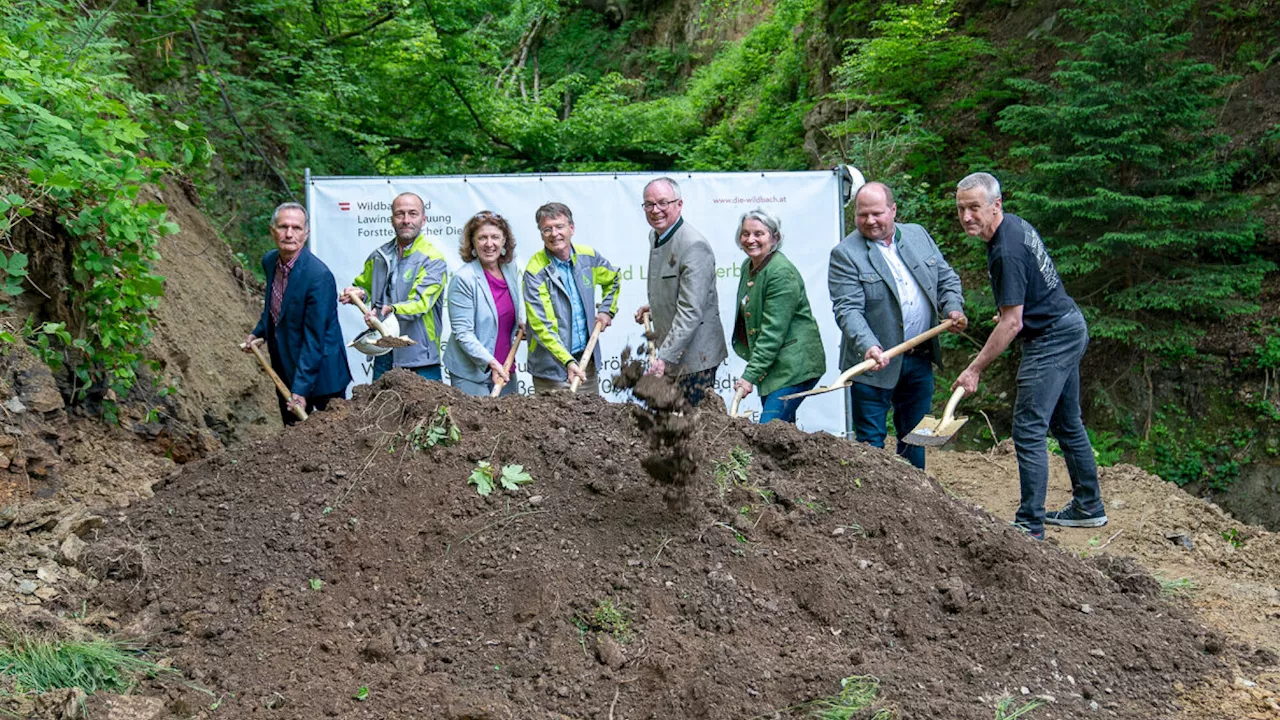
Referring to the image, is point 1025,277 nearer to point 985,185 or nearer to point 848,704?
point 985,185

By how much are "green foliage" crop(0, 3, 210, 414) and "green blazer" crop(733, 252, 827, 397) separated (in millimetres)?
3183

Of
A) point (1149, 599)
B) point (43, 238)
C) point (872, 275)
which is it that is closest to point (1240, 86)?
point (872, 275)

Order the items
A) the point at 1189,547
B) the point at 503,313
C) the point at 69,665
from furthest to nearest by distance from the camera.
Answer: the point at 503,313, the point at 1189,547, the point at 69,665

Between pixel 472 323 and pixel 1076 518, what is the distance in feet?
12.1

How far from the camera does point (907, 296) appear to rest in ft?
18.7

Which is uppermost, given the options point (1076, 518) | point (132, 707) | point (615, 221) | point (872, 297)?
point (615, 221)

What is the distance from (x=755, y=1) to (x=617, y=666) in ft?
51.4

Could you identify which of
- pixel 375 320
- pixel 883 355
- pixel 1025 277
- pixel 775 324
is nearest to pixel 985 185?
pixel 1025 277

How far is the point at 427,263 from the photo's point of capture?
618 cm

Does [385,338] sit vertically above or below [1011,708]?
above

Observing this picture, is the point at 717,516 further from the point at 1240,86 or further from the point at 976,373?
the point at 1240,86

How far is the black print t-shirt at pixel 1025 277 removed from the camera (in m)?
5.01

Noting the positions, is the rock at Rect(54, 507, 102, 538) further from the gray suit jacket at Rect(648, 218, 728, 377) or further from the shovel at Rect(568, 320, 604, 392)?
the gray suit jacket at Rect(648, 218, 728, 377)

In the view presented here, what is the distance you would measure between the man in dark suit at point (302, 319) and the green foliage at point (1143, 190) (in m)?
5.64
